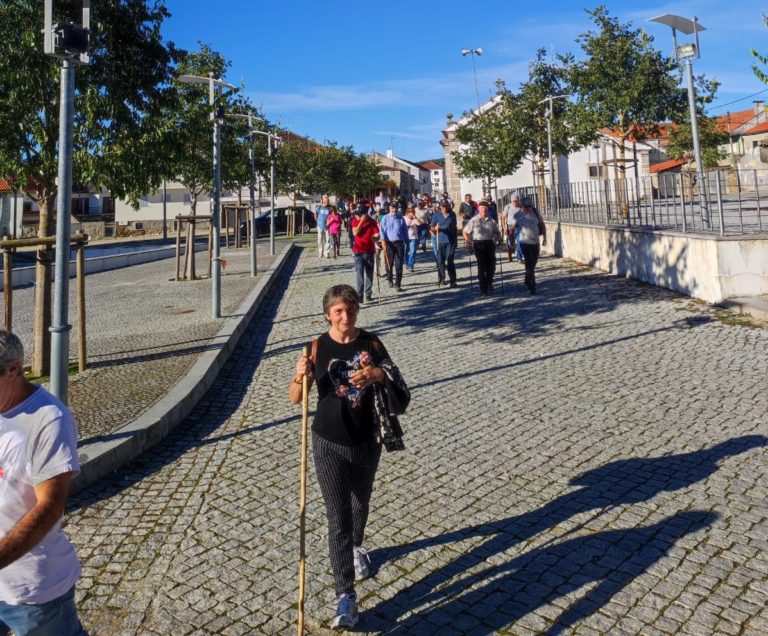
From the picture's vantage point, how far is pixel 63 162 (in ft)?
19.1

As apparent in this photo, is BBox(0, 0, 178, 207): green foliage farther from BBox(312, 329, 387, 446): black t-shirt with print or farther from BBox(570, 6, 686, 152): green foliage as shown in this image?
BBox(570, 6, 686, 152): green foliage

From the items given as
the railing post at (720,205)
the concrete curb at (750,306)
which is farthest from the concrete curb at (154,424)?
the railing post at (720,205)

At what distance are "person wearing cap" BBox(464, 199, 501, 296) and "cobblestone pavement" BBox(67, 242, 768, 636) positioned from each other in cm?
518

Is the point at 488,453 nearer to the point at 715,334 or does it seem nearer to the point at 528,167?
the point at 715,334

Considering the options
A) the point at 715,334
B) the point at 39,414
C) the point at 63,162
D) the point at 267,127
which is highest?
the point at 267,127

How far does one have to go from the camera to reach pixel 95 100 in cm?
845

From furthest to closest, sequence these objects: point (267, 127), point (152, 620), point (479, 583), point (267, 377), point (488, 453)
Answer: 1. point (267, 127)
2. point (267, 377)
3. point (488, 453)
4. point (479, 583)
5. point (152, 620)

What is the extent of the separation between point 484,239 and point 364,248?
89.0 inches

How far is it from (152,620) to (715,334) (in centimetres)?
833

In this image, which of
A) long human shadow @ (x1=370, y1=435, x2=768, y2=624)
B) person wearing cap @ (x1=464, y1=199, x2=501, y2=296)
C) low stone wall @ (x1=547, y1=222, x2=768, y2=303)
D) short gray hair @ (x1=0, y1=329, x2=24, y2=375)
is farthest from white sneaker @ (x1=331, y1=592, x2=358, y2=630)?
person wearing cap @ (x1=464, y1=199, x2=501, y2=296)

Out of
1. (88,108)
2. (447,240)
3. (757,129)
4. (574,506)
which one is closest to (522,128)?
(447,240)

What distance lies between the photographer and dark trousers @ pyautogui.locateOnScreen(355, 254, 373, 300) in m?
13.6

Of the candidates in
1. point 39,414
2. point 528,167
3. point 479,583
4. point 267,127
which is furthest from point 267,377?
point 528,167

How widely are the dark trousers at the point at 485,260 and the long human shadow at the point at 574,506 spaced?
8643 mm
